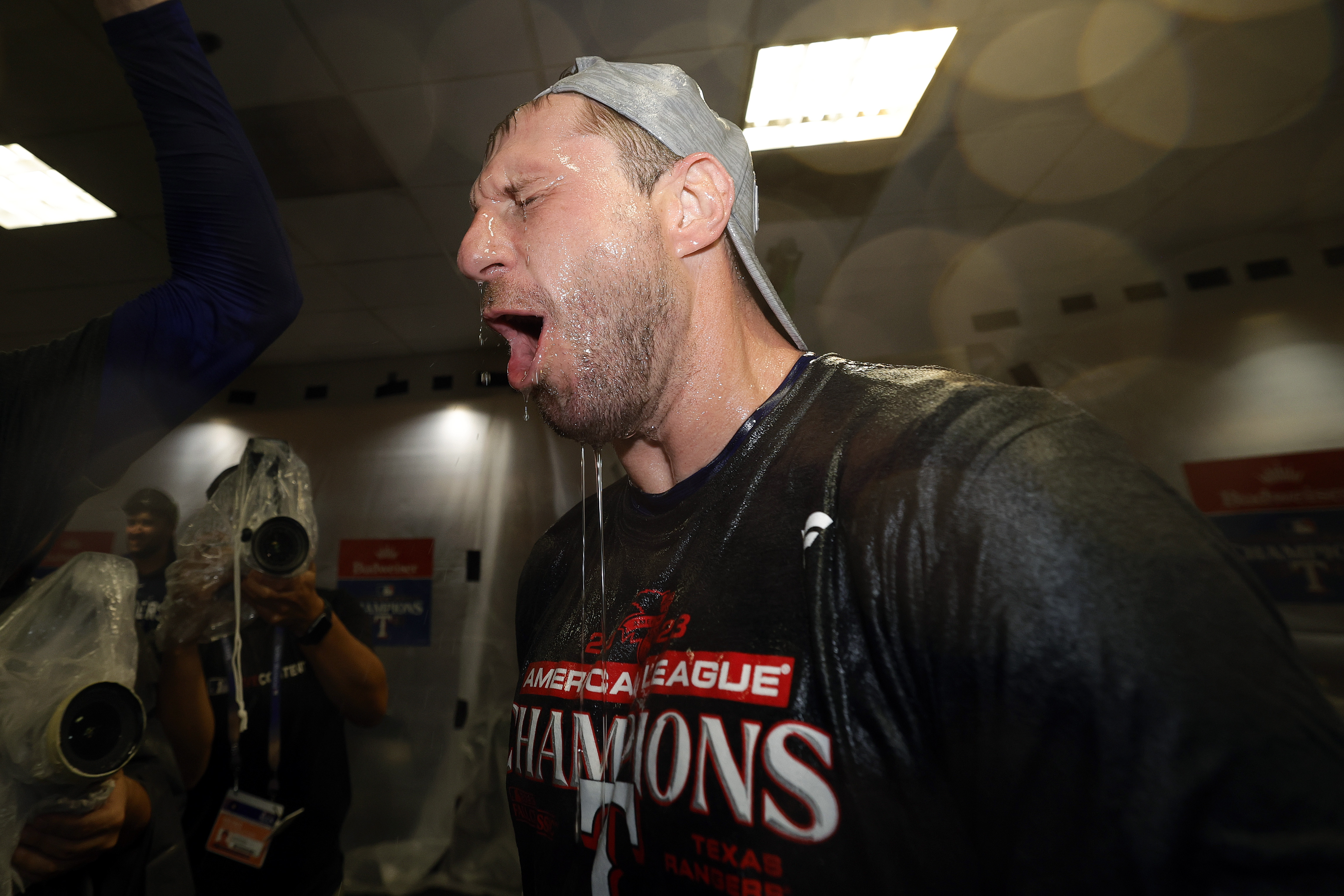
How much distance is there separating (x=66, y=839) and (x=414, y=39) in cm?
236

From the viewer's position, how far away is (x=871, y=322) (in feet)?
14.1

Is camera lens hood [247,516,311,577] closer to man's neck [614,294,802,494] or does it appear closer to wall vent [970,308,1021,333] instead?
man's neck [614,294,802,494]

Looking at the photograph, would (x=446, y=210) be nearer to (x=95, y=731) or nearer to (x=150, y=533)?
(x=150, y=533)

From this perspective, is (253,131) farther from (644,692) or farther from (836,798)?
(836,798)

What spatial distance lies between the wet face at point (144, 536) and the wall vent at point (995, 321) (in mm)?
4755

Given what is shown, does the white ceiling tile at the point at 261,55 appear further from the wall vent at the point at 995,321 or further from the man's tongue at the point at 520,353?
the wall vent at the point at 995,321

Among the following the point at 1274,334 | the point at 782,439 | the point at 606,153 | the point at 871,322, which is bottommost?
the point at 782,439

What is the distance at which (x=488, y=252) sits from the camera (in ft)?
2.45

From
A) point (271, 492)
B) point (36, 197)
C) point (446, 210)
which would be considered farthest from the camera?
point (446, 210)

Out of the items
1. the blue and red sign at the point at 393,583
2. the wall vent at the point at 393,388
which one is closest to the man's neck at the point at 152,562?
the blue and red sign at the point at 393,583

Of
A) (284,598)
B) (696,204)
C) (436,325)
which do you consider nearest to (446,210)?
(436,325)

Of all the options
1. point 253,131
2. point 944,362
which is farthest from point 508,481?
point 944,362

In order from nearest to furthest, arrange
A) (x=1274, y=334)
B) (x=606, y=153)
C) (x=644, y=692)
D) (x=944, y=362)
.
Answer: (x=644, y=692), (x=606, y=153), (x=1274, y=334), (x=944, y=362)

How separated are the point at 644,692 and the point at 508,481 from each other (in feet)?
11.8
